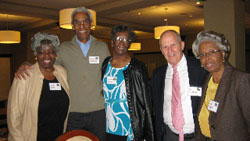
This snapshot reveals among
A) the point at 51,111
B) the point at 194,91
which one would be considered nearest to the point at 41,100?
the point at 51,111

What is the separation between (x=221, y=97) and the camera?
1.63m

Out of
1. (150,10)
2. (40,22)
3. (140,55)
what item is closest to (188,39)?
(140,55)

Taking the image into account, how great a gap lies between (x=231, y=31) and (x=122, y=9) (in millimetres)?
3175

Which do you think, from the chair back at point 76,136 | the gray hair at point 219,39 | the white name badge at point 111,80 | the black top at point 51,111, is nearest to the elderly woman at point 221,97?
the gray hair at point 219,39

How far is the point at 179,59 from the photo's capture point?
2.02 metres

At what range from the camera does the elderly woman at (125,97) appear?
2.08 metres

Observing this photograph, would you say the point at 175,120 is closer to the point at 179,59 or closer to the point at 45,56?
the point at 179,59

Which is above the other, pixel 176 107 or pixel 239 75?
pixel 239 75

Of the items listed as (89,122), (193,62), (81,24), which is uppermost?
(81,24)

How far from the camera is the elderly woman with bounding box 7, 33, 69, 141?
1.90 metres

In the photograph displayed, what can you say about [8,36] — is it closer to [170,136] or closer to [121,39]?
[121,39]

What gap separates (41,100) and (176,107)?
1.24 metres

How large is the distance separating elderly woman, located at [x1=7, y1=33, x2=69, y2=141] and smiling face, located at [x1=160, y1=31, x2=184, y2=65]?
3.42ft

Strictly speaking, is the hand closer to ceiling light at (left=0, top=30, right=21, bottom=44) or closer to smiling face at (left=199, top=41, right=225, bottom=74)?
smiling face at (left=199, top=41, right=225, bottom=74)
